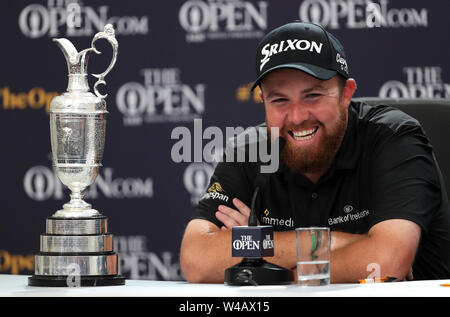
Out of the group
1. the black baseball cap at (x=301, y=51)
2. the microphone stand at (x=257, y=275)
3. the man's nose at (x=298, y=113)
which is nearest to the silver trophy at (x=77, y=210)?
the microphone stand at (x=257, y=275)

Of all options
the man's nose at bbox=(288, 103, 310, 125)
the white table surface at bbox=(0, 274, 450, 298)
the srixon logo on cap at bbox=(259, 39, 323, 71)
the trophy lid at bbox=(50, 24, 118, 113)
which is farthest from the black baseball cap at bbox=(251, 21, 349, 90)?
the white table surface at bbox=(0, 274, 450, 298)

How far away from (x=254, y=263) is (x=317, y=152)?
2.66 feet

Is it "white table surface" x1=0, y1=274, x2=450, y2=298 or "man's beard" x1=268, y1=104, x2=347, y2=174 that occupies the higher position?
"man's beard" x1=268, y1=104, x2=347, y2=174

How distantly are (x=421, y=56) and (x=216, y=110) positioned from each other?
3.37 ft

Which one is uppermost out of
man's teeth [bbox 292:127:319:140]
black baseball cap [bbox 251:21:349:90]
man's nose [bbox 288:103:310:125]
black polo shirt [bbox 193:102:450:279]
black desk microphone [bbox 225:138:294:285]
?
black baseball cap [bbox 251:21:349:90]

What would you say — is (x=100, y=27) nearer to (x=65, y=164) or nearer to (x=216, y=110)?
(x=216, y=110)

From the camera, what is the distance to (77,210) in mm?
1760

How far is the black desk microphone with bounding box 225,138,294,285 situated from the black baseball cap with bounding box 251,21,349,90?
677mm

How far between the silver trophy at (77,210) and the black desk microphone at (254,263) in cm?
32

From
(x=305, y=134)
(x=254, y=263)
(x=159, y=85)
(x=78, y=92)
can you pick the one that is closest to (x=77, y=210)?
(x=78, y=92)

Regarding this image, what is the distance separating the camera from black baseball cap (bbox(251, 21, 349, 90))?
207cm

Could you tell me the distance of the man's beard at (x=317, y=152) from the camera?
7.38 feet

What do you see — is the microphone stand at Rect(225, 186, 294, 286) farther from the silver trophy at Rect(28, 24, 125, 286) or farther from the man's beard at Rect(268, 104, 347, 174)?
the man's beard at Rect(268, 104, 347, 174)
